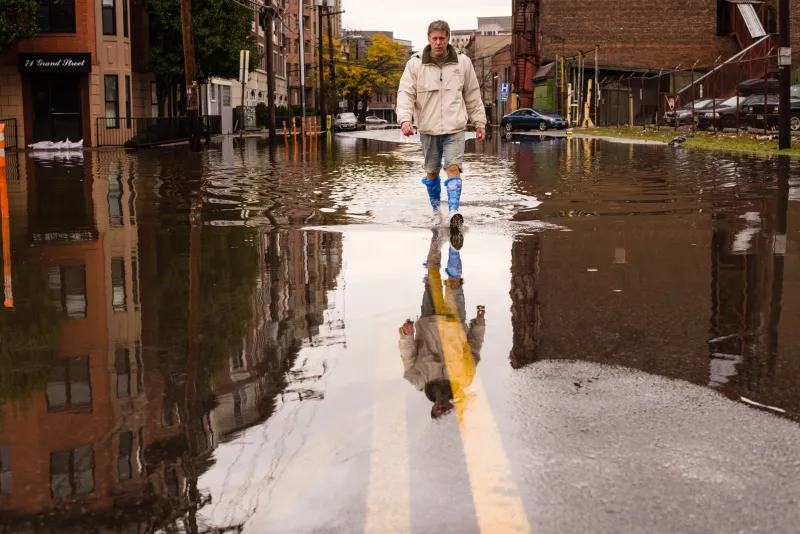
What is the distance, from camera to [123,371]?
5.12m

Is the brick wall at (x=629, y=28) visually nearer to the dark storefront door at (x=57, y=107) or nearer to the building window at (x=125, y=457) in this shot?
the dark storefront door at (x=57, y=107)

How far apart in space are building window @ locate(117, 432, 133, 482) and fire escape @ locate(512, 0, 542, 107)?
72114 millimetres

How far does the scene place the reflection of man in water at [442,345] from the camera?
15.6ft

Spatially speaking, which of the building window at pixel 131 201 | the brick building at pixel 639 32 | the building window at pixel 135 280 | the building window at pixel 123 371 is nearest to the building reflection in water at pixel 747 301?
the building window at pixel 123 371

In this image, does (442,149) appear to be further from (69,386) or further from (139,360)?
(69,386)

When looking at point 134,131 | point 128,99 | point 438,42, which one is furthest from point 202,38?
point 438,42

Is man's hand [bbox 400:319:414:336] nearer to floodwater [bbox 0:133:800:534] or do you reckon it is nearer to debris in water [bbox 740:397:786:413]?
floodwater [bbox 0:133:800:534]

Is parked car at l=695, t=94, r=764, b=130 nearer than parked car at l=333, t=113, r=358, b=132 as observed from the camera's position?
Yes

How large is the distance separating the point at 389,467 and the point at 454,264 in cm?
491

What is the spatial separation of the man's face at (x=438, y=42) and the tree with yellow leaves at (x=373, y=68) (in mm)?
104997

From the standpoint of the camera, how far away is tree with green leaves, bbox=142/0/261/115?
48.2 meters

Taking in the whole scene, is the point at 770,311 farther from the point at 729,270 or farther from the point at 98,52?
the point at 98,52

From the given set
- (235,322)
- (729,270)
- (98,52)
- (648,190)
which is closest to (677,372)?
(235,322)

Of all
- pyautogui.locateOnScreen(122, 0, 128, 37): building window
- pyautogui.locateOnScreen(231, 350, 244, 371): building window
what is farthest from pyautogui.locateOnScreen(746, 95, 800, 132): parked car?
pyautogui.locateOnScreen(231, 350, 244, 371): building window
